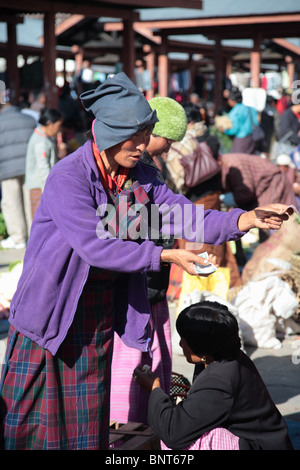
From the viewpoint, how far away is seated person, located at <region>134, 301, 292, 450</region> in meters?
2.25

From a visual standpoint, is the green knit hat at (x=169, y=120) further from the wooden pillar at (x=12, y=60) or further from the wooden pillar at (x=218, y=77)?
→ the wooden pillar at (x=218, y=77)

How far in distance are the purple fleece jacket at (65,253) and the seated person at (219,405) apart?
18.6 inches

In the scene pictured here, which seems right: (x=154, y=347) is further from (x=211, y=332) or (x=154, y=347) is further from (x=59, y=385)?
(x=59, y=385)

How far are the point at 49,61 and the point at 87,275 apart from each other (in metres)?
7.56

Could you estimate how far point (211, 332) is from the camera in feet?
7.80

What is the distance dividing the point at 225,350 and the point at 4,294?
11.3ft

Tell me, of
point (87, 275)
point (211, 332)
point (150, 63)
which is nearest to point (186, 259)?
point (87, 275)

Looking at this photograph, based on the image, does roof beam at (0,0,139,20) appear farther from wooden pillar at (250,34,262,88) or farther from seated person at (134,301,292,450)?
seated person at (134,301,292,450)

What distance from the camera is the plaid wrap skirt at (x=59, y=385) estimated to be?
88.0 inches

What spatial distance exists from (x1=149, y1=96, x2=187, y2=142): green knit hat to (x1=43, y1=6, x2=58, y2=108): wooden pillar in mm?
5987

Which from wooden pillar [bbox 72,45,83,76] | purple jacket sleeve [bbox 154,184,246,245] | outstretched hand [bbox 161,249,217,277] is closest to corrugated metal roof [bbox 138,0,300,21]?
wooden pillar [bbox 72,45,83,76]

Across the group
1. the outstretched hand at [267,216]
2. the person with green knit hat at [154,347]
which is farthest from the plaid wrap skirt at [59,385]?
the person with green knit hat at [154,347]

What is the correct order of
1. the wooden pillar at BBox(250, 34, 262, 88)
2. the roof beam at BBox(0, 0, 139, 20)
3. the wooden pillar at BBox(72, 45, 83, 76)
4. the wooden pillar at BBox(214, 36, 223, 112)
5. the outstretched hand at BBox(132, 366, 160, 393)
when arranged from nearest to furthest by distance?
the outstretched hand at BBox(132, 366, 160, 393), the roof beam at BBox(0, 0, 139, 20), the wooden pillar at BBox(250, 34, 262, 88), the wooden pillar at BBox(214, 36, 223, 112), the wooden pillar at BBox(72, 45, 83, 76)
